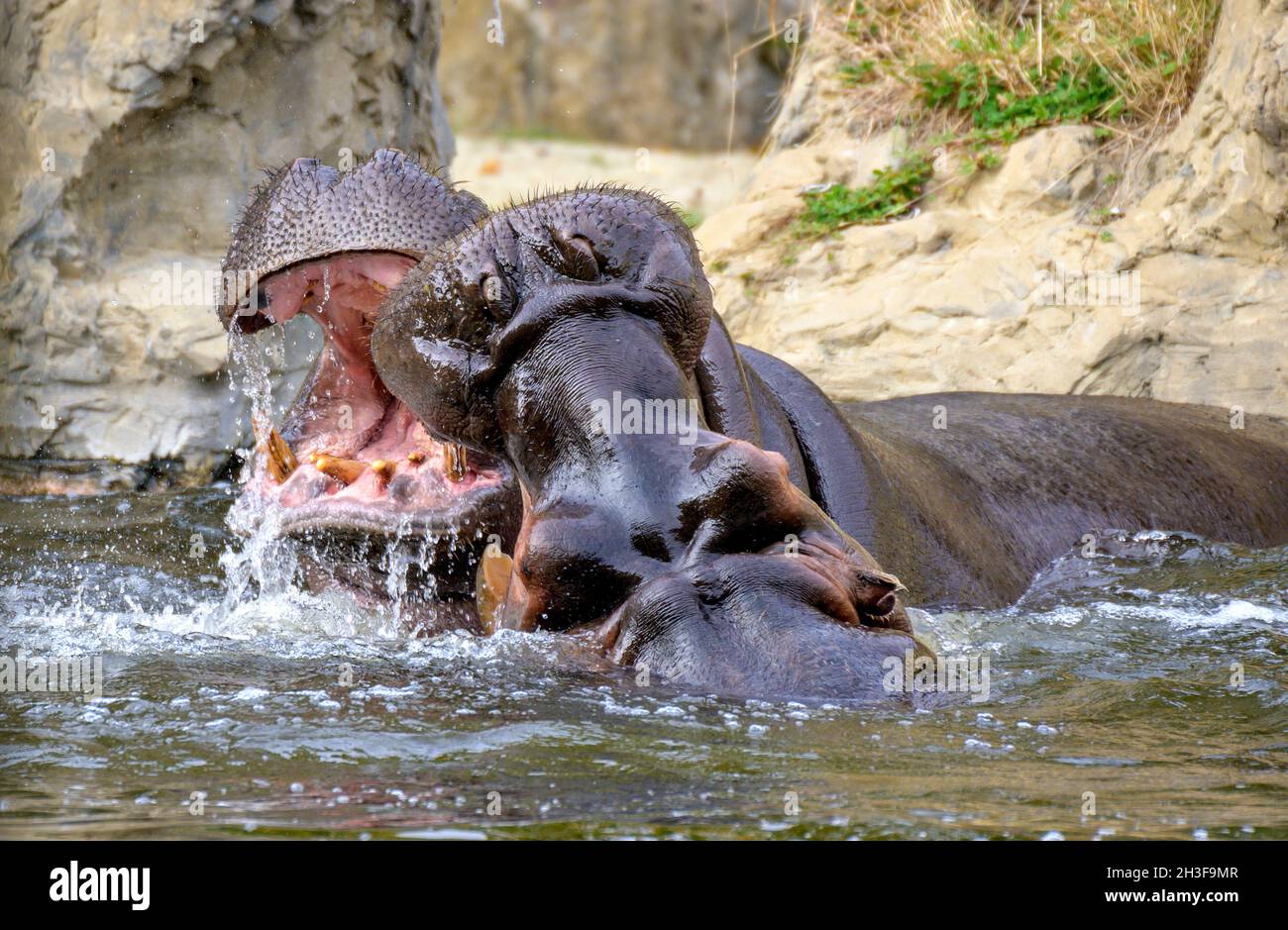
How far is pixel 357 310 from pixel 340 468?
1.38 feet

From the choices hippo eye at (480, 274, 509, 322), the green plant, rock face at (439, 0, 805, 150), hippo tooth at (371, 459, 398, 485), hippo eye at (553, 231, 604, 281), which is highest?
rock face at (439, 0, 805, 150)

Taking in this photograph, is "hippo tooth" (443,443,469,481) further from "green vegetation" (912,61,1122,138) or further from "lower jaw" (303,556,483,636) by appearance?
"green vegetation" (912,61,1122,138)

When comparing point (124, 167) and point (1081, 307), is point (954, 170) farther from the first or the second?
point (124, 167)

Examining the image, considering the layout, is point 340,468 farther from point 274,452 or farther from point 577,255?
point 577,255

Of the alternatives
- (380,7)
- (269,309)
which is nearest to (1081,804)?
(269,309)

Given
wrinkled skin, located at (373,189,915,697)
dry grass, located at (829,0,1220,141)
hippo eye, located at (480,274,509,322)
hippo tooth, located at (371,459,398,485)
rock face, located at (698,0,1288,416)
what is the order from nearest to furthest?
wrinkled skin, located at (373,189,915,697), hippo eye, located at (480,274,509,322), hippo tooth, located at (371,459,398,485), rock face, located at (698,0,1288,416), dry grass, located at (829,0,1220,141)

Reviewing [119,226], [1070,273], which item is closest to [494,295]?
[1070,273]

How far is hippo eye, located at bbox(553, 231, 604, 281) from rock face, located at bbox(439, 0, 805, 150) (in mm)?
18092

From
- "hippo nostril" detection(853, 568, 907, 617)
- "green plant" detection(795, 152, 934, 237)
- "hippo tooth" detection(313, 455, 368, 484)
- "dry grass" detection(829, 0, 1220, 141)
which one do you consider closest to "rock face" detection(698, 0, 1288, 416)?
"green plant" detection(795, 152, 934, 237)

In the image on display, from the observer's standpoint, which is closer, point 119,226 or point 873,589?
point 873,589

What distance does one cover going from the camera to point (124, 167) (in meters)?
8.03

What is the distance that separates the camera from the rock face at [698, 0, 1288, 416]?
732 cm

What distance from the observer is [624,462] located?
3.31 meters

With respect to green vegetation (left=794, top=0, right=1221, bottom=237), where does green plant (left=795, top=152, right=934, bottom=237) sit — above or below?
below
